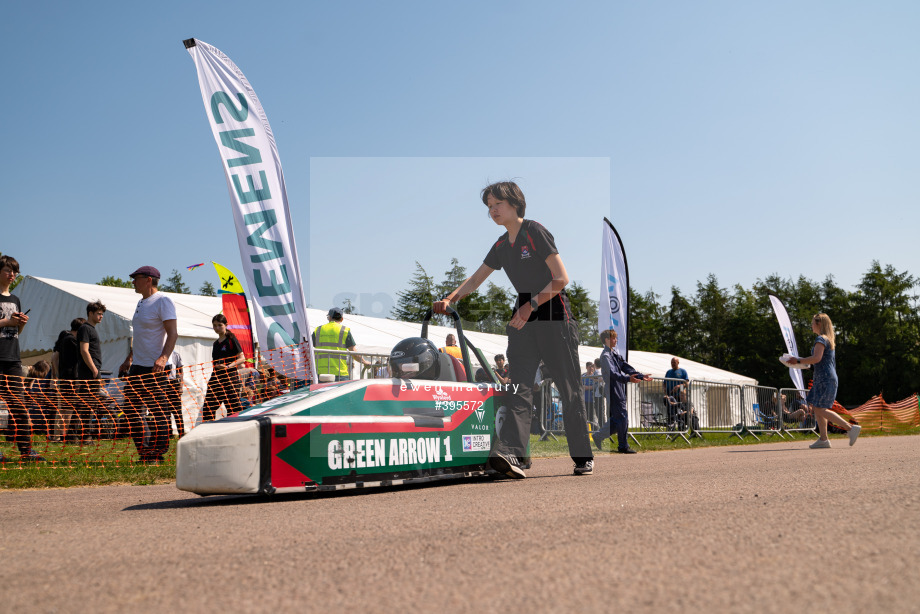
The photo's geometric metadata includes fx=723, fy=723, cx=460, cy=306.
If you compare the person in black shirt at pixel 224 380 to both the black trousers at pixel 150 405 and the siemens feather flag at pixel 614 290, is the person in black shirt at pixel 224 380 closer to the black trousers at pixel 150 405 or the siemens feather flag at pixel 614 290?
the black trousers at pixel 150 405

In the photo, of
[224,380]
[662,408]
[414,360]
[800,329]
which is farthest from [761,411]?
[800,329]

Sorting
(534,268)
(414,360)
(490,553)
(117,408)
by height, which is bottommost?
(490,553)

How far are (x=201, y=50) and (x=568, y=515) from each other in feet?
24.3

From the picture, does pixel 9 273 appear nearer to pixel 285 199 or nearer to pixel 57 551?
pixel 285 199

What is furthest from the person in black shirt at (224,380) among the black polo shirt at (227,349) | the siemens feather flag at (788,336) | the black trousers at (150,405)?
the siemens feather flag at (788,336)

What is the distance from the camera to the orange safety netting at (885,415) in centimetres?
2252

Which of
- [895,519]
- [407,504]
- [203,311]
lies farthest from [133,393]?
[203,311]

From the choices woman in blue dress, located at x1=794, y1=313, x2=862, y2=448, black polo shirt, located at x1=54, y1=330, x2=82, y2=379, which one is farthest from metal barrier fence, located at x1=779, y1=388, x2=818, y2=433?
black polo shirt, located at x1=54, y1=330, x2=82, y2=379

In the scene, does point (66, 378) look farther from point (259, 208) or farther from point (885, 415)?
point (885, 415)

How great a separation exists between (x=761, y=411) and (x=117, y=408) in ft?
47.3

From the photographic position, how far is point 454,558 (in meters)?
2.36

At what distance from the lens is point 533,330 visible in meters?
5.84

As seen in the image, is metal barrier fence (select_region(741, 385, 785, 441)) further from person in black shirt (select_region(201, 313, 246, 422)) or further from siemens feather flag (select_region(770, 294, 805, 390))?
person in black shirt (select_region(201, 313, 246, 422))

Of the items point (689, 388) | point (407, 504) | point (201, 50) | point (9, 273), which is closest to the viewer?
point (407, 504)
